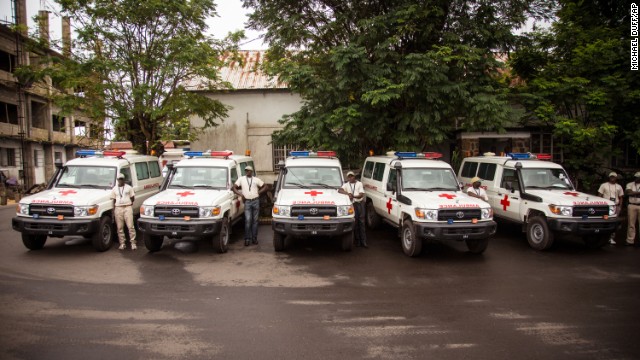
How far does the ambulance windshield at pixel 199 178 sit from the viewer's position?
32.9 ft

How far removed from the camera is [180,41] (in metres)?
13.6

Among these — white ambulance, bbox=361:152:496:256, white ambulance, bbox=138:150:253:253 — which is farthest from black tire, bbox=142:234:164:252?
white ambulance, bbox=361:152:496:256

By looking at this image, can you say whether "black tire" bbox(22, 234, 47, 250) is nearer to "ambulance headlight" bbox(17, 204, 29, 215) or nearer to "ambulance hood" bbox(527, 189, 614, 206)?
"ambulance headlight" bbox(17, 204, 29, 215)

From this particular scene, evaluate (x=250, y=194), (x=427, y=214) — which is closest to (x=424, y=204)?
(x=427, y=214)

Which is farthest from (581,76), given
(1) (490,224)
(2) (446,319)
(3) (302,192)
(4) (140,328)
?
(4) (140,328)

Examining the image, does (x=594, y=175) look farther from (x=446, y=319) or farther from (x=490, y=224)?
(x=446, y=319)

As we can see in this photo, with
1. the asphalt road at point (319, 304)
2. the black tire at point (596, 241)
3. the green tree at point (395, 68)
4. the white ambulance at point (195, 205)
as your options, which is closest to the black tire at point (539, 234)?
the asphalt road at point (319, 304)

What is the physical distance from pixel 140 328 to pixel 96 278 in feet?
9.07

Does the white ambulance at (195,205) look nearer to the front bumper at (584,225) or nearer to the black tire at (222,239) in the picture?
the black tire at (222,239)

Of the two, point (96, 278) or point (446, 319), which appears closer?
point (446, 319)

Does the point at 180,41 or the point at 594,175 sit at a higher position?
the point at 180,41

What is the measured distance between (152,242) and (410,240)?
5.77m

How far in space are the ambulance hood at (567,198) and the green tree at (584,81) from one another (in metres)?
4.32

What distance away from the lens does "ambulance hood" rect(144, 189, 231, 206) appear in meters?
8.78
